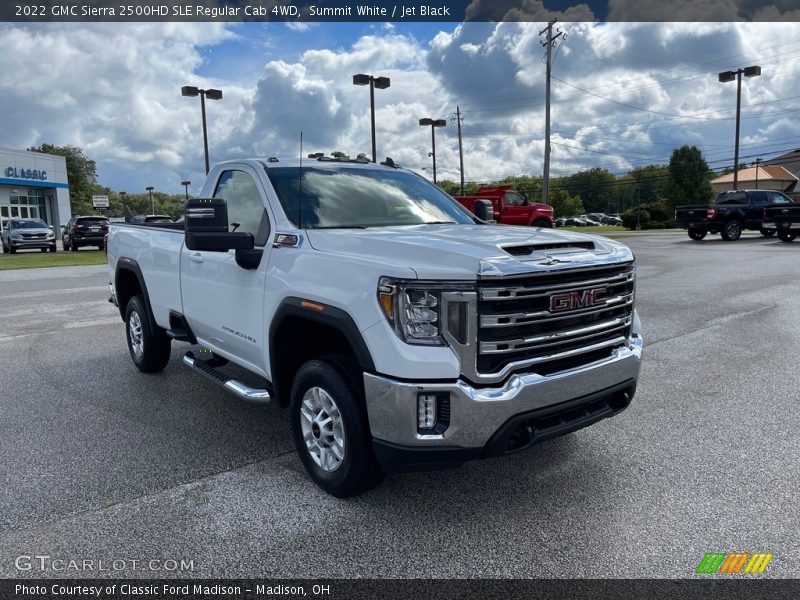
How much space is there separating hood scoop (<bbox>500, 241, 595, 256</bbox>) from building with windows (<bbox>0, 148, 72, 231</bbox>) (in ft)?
167

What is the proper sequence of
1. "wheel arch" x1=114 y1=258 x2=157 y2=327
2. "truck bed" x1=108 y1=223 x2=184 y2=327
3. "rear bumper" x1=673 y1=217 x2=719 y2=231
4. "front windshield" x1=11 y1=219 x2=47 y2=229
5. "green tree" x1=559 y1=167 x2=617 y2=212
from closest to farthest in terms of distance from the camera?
"truck bed" x1=108 y1=223 x2=184 y2=327
"wheel arch" x1=114 y1=258 x2=157 y2=327
"rear bumper" x1=673 y1=217 x2=719 y2=231
"front windshield" x1=11 y1=219 x2=47 y2=229
"green tree" x1=559 y1=167 x2=617 y2=212

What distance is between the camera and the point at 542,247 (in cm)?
334

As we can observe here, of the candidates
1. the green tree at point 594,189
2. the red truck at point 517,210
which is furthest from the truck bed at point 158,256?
the green tree at point 594,189

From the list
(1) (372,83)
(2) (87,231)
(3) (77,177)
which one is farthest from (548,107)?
(3) (77,177)

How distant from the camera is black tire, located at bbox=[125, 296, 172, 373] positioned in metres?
6.05

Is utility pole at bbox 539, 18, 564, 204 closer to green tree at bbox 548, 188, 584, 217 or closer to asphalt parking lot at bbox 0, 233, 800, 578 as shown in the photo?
asphalt parking lot at bbox 0, 233, 800, 578

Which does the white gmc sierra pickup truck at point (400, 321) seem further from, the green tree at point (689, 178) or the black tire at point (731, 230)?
the green tree at point (689, 178)

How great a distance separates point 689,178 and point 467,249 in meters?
78.7

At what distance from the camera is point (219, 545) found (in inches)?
119

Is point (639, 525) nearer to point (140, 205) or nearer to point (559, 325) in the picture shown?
point (559, 325)

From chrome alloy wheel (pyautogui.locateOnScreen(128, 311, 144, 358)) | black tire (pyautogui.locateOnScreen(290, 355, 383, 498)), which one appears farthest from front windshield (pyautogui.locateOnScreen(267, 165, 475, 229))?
chrome alloy wheel (pyautogui.locateOnScreen(128, 311, 144, 358))

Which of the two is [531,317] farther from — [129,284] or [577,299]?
[129,284]

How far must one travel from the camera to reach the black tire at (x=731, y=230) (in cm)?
2528

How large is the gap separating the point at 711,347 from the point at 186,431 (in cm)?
571
